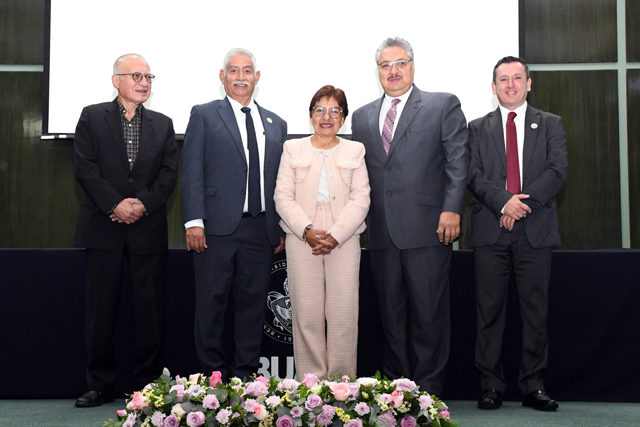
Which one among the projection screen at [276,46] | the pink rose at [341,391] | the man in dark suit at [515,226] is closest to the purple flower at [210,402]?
the pink rose at [341,391]

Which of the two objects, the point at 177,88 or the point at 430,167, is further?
the point at 177,88

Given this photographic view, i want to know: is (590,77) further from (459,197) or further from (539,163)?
(459,197)

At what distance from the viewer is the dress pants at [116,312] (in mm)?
2787

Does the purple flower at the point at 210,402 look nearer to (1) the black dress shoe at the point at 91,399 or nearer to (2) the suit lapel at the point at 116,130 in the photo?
(1) the black dress shoe at the point at 91,399

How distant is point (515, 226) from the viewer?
9.18 feet

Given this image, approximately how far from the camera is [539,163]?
111 inches

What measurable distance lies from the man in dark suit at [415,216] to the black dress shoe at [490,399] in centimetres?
24

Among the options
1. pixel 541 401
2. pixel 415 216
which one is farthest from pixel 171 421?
pixel 541 401

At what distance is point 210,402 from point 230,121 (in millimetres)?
1519

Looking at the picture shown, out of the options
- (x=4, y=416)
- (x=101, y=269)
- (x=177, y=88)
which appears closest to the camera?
(x=4, y=416)

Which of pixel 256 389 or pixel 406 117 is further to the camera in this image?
pixel 406 117

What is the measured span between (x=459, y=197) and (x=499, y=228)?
0.97 feet

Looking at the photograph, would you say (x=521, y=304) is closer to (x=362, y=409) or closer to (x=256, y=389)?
(x=362, y=409)

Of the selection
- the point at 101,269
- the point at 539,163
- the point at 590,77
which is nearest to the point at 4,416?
the point at 101,269
